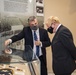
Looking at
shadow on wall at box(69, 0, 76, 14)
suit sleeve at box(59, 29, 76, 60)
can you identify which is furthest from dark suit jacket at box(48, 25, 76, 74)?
shadow on wall at box(69, 0, 76, 14)

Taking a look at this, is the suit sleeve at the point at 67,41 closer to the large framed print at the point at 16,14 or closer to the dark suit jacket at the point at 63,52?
the dark suit jacket at the point at 63,52

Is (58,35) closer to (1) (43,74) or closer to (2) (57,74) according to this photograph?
(2) (57,74)

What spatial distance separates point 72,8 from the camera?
462 cm

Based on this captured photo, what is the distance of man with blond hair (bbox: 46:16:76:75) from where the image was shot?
103 inches

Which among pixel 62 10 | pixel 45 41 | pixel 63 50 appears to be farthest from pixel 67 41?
pixel 62 10

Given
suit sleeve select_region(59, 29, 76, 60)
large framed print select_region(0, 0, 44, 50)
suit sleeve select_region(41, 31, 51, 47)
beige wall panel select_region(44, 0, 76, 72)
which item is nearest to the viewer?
suit sleeve select_region(59, 29, 76, 60)

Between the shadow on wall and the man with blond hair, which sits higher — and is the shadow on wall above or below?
above

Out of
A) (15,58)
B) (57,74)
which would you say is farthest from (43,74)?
(15,58)

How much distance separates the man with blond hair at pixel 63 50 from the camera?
2615 millimetres

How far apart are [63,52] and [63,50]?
0.03 meters

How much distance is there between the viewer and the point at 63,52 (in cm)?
268

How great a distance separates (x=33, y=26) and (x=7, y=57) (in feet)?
3.30

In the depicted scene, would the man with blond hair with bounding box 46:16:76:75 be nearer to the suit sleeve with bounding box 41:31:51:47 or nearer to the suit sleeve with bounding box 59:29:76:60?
the suit sleeve with bounding box 59:29:76:60

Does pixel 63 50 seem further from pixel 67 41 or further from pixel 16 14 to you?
pixel 16 14
